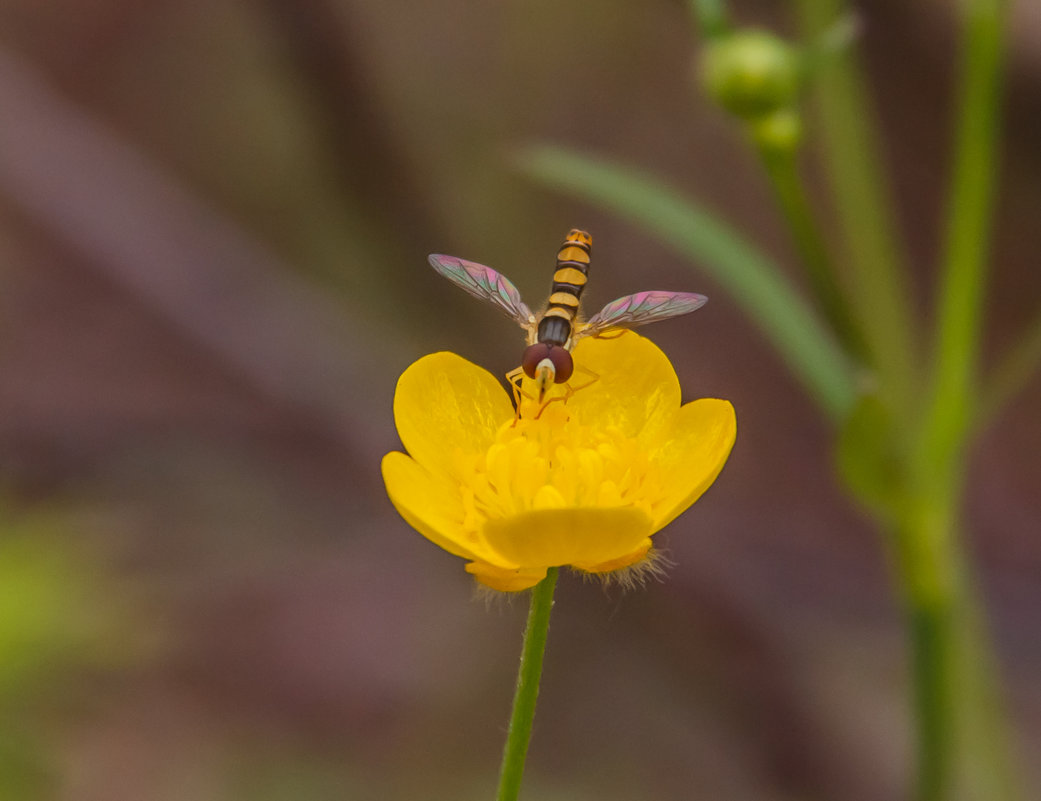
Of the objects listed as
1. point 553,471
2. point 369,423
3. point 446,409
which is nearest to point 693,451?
point 553,471

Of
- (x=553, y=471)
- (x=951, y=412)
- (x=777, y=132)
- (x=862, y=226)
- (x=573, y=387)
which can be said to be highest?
(x=862, y=226)

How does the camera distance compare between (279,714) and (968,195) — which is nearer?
(968,195)

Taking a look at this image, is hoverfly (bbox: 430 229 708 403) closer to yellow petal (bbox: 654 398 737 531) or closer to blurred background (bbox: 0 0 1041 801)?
yellow petal (bbox: 654 398 737 531)

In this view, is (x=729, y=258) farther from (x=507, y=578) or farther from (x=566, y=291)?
(x=507, y=578)

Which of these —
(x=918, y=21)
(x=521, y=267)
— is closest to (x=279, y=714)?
(x=521, y=267)

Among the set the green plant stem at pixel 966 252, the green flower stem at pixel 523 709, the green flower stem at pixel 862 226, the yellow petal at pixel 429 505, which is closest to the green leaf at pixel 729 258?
the green plant stem at pixel 966 252

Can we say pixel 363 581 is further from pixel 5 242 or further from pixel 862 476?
pixel 862 476
